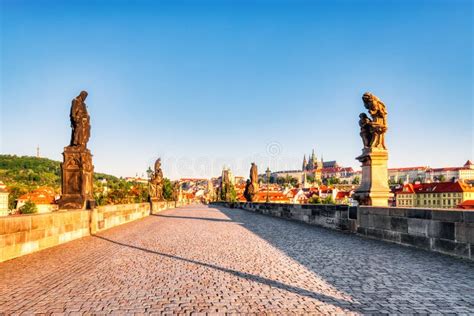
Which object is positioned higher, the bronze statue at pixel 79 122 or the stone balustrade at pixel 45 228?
the bronze statue at pixel 79 122

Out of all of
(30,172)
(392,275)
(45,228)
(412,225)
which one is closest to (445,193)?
(412,225)

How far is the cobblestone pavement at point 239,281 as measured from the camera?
12.2 feet

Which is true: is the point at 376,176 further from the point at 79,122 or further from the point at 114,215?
the point at 114,215

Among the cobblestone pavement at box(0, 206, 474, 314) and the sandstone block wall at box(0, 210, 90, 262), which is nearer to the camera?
the cobblestone pavement at box(0, 206, 474, 314)

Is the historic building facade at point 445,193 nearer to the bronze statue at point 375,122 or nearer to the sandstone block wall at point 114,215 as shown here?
the sandstone block wall at point 114,215

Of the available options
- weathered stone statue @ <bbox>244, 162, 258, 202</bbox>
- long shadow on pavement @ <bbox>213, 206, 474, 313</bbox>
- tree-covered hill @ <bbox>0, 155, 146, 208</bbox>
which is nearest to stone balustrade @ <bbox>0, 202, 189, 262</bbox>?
long shadow on pavement @ <bbox>213, 206, 474, 313</bbox>

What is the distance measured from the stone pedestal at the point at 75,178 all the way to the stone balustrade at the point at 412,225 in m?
7.65

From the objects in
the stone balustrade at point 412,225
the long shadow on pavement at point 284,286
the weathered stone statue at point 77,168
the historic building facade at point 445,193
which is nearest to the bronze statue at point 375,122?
the stone balustrade at point 412,225

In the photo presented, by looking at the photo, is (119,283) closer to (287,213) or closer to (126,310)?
(126,310)

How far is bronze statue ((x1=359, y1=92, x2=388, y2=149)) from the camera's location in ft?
34.1

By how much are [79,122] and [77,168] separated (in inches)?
55.3

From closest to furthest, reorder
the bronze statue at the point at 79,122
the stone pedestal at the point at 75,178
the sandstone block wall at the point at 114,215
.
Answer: the stone pedestal at the point at 75,178 → the bronze statue at the point at 79,122 → the sandstone block wall at the point at 114,215

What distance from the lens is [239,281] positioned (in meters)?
4.82

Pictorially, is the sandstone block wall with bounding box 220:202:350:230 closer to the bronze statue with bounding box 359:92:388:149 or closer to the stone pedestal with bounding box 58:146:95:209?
the bronze statue with bounding box 359:92:388:149
